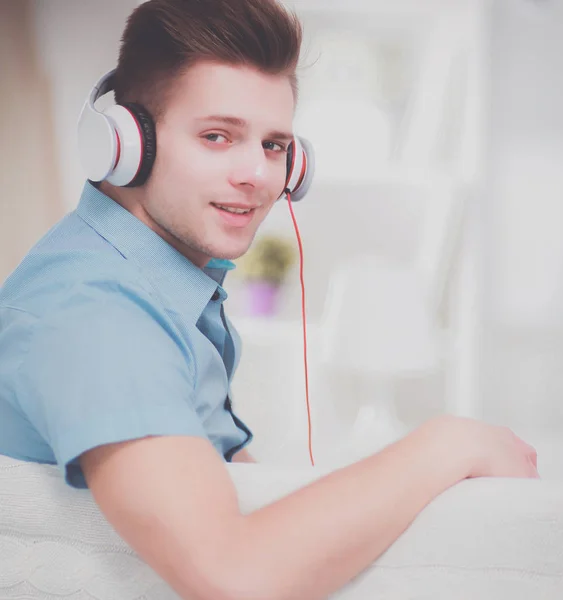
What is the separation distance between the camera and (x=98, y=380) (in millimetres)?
610

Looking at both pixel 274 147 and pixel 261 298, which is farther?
pixel 261 298

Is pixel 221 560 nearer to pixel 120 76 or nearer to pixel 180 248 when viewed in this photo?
pixel 180 248

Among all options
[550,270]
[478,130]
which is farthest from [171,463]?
[550,270]

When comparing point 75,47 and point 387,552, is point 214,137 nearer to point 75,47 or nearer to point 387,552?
point 387,552

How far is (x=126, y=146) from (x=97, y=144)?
0.12 ft

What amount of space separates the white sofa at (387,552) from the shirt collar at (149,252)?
267 mm

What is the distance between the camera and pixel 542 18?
2.32m

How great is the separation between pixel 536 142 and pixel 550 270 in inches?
17.1

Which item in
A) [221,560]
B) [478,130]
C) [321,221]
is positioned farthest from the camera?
[321,221]

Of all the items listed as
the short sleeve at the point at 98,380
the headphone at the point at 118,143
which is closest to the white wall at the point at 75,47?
the headphone at the point at 118,143

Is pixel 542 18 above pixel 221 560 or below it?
above

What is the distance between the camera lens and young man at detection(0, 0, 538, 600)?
1.91 feet

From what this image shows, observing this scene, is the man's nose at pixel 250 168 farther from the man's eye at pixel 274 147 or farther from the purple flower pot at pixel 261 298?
the purple flower pot at pixel 261 298

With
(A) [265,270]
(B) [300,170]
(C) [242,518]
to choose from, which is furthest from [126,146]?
(A) [265,270]
